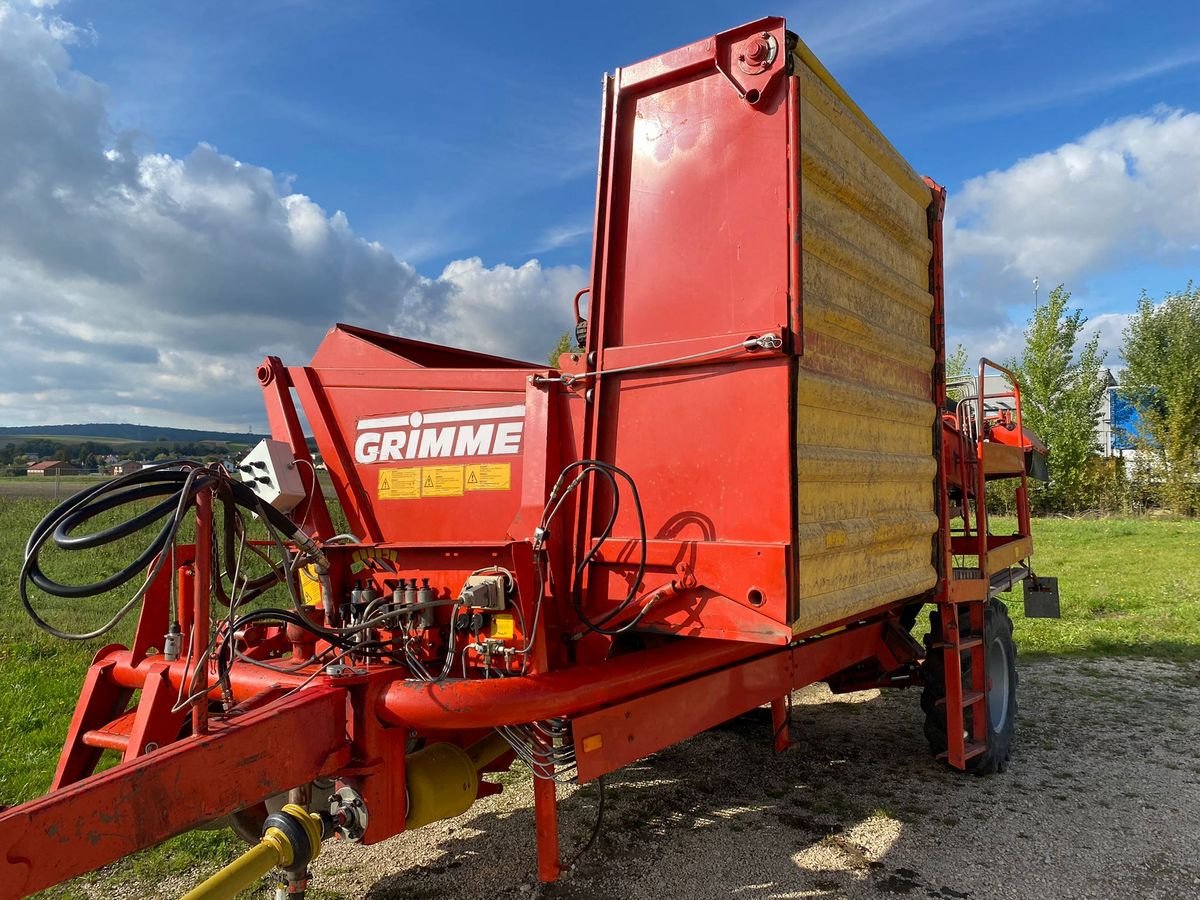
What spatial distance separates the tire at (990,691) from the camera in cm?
512

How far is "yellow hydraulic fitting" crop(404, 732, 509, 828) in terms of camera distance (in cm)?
303

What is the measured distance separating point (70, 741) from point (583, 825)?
2.34 metres

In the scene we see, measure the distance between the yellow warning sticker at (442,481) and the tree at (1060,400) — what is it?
26.4 metres

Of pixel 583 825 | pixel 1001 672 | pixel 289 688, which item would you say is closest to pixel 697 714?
pixel 583 825

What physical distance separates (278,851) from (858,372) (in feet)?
9.12

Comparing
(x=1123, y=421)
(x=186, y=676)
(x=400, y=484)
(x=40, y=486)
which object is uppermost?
(x=1123, y=421)

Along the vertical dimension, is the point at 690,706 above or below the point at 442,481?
below

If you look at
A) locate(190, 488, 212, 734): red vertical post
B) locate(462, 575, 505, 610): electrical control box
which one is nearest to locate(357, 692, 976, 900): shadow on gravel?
locate(462, 575, 505, 610): electrical control box

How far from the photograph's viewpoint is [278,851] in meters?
2.59

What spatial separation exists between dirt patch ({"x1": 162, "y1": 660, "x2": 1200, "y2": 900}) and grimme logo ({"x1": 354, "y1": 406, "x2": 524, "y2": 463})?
1837 millimetres

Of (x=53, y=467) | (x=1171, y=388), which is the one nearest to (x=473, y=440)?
(x=53, y=467)

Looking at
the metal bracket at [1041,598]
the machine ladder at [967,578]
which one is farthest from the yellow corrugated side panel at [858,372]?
the metal bracket at [1041,598]

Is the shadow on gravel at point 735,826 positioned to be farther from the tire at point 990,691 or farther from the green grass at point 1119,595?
the green grass at point 1119,595

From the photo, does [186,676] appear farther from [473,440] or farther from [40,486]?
[40,486]
